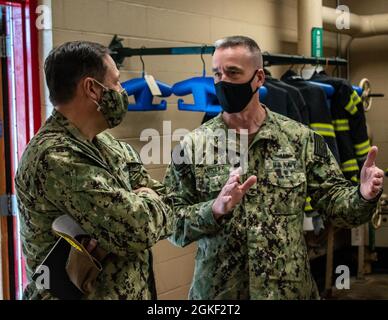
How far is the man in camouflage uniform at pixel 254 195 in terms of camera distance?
2.01m

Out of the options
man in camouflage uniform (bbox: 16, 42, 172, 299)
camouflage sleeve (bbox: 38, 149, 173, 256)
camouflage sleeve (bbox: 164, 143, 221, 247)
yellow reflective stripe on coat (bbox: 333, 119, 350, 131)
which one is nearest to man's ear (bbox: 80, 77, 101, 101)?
man in camouflage uniform (bbox: 16, 42, 172, 299)

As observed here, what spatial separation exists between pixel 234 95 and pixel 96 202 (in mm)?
A: 827

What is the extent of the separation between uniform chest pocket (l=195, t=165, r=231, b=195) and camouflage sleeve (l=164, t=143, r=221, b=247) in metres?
0.03

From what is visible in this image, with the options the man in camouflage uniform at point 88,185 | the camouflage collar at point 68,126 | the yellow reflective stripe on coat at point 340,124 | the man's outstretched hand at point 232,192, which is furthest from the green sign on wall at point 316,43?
the camouflage collar at point 68,126

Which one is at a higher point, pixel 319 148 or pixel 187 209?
pixel 319 148

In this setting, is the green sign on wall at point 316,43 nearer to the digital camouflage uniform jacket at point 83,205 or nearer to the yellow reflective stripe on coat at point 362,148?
the yellow reflective stripe on coat at point 362,148

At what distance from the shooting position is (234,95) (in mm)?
2137

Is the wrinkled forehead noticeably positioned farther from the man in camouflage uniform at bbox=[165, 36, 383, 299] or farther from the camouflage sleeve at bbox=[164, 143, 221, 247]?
the camouflage sleeve at bbox=[164, 143, 221, 247]

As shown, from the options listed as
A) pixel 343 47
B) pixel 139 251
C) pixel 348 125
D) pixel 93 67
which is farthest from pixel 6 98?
pixel 343 47

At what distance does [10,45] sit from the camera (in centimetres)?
255

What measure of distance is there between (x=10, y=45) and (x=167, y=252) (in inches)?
55.4

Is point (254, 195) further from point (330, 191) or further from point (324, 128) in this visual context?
point (324, 128)

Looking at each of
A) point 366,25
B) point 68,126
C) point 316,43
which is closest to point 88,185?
point 68,126
